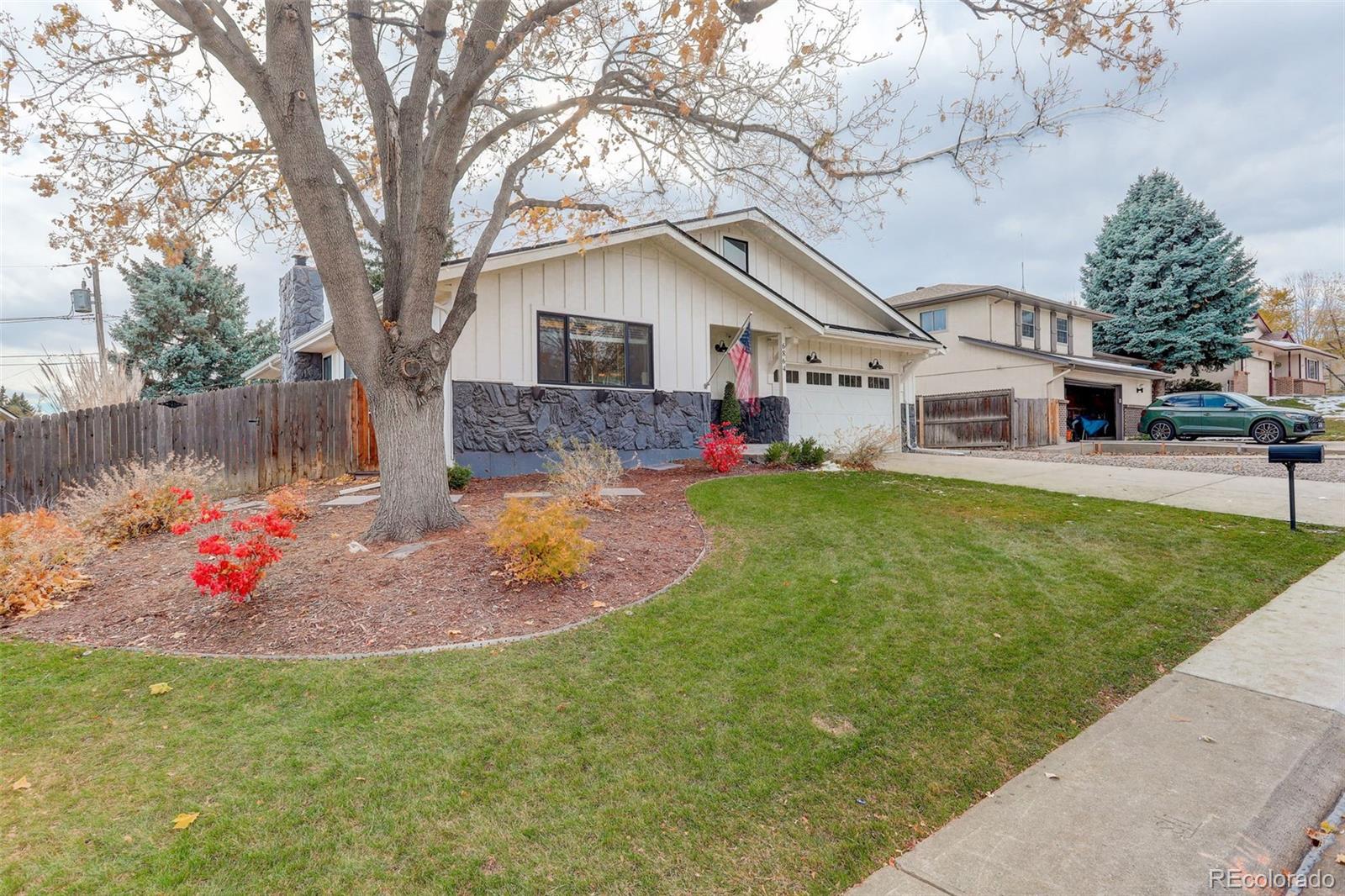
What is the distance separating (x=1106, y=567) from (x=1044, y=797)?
3588 millimetres

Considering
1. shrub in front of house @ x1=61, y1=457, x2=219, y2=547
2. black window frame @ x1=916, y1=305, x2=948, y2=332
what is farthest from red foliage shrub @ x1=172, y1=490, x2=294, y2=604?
black window frame @ x1=916, y1=305, x2=948, y2=332

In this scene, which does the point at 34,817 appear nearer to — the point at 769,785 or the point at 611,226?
the point at 769,785

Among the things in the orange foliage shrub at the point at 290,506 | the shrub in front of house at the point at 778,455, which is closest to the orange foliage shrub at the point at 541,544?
the orange foliage shrub at the point at 290,506

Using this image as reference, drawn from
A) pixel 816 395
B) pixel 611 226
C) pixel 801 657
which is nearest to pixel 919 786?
pixel 801 657

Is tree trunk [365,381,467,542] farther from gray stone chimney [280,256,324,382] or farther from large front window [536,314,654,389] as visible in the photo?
gray stone chimney [280,256,324,382]

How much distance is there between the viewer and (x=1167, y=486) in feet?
29.4

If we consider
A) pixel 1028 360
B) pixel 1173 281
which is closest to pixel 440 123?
pixel 1028 360

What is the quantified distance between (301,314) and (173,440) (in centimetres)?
557

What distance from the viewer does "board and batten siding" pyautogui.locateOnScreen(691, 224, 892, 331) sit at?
1403 cm

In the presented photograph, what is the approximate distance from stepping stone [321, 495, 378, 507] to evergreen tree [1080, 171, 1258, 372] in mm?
32400

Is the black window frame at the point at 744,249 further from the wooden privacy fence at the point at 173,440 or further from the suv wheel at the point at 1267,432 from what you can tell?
the suv wheel at the point at 1267,432

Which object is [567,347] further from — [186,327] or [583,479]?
[186,327]

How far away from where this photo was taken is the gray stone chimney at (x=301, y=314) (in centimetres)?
1382

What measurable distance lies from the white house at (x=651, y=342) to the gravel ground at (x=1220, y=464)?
457 cm
